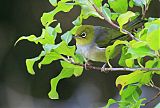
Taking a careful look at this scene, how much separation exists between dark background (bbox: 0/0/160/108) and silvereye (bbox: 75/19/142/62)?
156cm

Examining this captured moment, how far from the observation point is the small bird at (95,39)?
1.24 m

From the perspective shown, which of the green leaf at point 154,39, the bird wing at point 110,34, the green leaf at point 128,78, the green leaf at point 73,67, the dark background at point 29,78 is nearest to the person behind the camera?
the green leaf at point 154,39

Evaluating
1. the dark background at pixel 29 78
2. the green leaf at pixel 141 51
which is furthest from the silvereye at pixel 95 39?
the dark background at pixel 29 78

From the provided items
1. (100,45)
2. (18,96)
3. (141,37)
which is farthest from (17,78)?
(141,37)

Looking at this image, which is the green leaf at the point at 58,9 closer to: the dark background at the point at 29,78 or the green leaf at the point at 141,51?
the green leaf at the point at 141,51

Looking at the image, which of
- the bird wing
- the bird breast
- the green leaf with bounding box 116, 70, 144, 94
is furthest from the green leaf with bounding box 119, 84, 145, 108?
the bird breast

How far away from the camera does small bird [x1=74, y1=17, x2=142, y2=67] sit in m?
1.24

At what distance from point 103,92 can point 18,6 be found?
2.75ft

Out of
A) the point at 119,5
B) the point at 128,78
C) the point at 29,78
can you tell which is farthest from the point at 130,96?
the point at 29,78

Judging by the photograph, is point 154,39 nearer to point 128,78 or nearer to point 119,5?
point 128,78

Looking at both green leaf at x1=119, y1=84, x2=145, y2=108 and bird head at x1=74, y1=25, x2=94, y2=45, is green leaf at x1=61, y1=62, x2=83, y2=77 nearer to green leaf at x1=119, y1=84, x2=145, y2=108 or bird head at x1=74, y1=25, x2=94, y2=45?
green leaf at x1=119, y1=84, x2=145, y2=108

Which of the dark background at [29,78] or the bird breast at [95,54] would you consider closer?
the bird breast at [95,54]

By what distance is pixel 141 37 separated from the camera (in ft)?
2.67

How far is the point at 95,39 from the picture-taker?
147 cm
